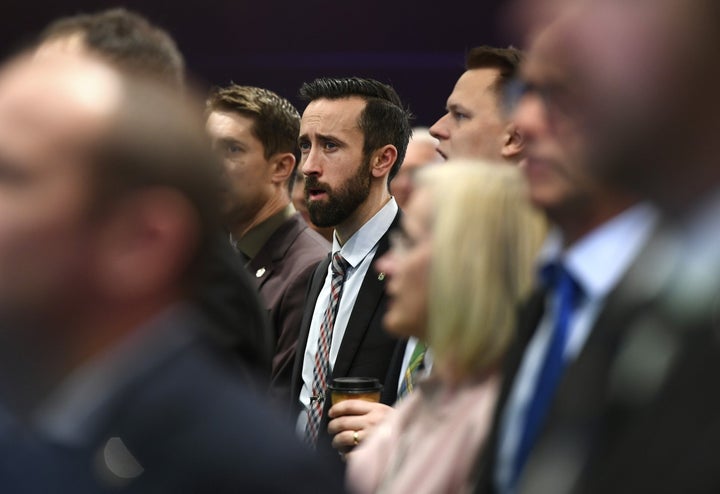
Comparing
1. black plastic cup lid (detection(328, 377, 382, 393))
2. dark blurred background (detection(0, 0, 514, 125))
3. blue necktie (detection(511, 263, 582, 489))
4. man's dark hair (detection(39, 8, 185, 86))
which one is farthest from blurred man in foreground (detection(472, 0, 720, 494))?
dark blurred background (detection(0, 0, 514, 125))

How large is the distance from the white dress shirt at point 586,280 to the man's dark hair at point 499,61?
1.94 metres

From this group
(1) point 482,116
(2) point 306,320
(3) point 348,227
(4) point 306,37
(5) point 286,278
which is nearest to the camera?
(1) point 482,116

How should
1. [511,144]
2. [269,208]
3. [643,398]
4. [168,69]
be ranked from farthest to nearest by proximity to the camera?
1. [269,208]
2. [511,144]
3. [168,69]
4. [643,398]

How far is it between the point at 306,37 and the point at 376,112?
7.69 ft

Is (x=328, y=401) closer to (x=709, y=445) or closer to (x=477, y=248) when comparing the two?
→ (x=477, y=248)

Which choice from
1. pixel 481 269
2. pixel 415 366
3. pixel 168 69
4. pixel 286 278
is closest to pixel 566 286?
pixel 481 269

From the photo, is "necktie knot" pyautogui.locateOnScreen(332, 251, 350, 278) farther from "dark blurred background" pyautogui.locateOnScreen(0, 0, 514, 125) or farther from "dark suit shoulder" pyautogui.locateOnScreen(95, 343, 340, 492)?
"dark blurred background" pyautogui.locateOnScreen(0, 0, 514, 125)

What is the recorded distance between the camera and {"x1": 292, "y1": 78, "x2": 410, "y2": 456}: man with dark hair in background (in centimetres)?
328

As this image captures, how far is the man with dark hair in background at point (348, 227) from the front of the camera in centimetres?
328

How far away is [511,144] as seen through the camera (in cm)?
317

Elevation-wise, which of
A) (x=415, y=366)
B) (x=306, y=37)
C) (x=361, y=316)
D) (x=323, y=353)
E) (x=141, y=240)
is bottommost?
(x=323, y=353)

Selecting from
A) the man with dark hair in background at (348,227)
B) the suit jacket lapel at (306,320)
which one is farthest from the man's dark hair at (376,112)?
the suit jacket lapel at (306,320)

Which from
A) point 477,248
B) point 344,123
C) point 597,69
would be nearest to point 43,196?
point 597,69

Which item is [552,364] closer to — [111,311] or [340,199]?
[111,311]
